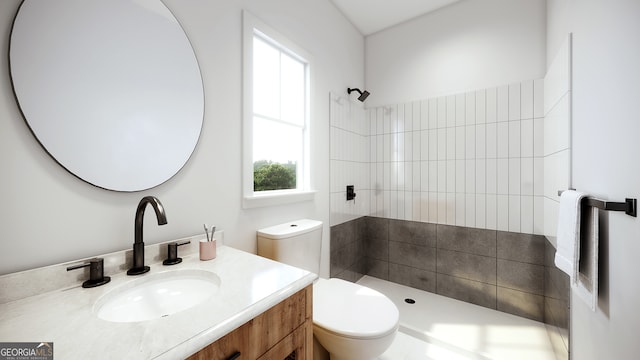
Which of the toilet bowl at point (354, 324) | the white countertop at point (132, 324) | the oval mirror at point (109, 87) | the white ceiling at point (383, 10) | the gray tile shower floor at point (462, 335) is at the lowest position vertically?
the gray tile shower floor at point (462, 335)

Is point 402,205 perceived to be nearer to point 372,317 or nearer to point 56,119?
point 372,317

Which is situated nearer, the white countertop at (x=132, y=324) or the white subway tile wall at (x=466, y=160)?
the white countertop at (x=132, y=324)

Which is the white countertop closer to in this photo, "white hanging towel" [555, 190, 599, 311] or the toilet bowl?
the toilet bowl

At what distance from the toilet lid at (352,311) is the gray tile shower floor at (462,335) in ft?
1.79

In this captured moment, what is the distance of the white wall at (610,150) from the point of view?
0.76 meters

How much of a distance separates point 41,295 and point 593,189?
6.77 ft

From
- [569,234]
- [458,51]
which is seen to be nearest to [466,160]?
[458,51]

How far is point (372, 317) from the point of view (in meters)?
1.26

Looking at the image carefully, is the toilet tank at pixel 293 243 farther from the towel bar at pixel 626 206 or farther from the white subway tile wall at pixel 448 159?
the towel bar at pixel 626 206

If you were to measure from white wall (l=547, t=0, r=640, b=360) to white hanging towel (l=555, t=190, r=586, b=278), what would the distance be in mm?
70

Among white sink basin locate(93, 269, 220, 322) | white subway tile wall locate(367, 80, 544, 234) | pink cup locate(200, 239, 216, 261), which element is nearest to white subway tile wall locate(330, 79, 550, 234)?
A: white subway tile wall locate(367, 80, 544, 234)

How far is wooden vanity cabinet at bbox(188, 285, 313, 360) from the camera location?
627 mm

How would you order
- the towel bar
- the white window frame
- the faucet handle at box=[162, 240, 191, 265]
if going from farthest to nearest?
the white window frame
the faucet handle at box=[162, 240, 191, 265]
the towel bar

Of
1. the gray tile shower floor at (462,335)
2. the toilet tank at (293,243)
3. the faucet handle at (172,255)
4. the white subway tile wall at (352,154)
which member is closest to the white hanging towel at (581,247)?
the gray tile shower floor at (462,335)
